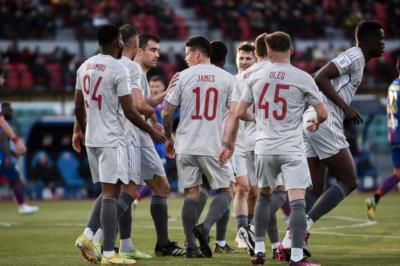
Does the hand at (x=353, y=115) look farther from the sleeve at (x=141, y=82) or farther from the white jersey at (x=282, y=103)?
the sleeve at (x=141, y=82)

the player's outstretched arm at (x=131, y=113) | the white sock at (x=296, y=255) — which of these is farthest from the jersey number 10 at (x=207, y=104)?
the white sock at (x=296, y=255)

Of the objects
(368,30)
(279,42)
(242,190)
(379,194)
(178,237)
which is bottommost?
(178,237)

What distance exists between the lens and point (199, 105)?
37.0ft

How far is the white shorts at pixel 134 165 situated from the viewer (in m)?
10.9

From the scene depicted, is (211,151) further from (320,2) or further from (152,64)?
(320,2)

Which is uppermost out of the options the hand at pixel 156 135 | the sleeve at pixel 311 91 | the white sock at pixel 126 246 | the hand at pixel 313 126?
the sleeve at pixel 311 91

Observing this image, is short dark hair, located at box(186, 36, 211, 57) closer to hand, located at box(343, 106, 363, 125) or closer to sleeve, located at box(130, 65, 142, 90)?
sleeve, located at box(130, 65, 142, 90)

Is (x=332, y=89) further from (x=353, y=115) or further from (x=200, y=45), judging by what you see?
(x=200, y=45)

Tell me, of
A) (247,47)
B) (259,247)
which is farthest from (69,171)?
(259,247)

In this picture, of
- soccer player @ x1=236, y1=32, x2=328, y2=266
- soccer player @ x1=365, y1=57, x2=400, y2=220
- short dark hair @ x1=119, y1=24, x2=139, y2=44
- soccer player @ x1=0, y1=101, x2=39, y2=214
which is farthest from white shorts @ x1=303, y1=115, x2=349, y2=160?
soccer player @ x1=0, y1=101, x2=39, y2=214

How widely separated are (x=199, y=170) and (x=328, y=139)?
4.78 ft

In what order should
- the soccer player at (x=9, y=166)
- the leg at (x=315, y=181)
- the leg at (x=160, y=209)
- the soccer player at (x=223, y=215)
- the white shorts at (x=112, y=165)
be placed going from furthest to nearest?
the soccer player at (x=9, y=166) → the soccer player at (x=223, y=215) → the leg at (x=315, y=181) → the leg at (x=160, y=209) → the white shorts at (x=112, y=165)

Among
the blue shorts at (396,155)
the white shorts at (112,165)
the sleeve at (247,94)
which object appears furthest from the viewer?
the blue shorts at (396,155)

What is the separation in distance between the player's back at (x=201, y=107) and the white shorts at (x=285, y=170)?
1.15 m
